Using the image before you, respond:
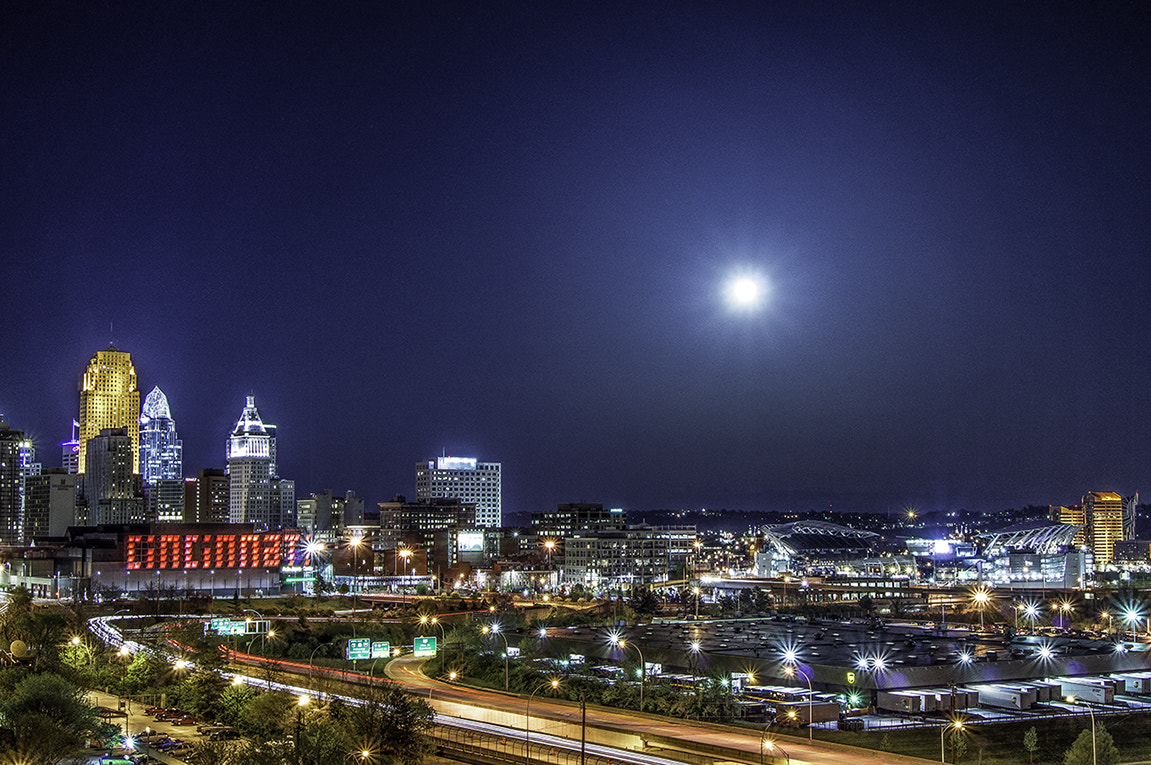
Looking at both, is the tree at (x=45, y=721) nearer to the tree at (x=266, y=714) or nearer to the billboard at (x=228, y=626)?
the tree at (x=266, y=714)

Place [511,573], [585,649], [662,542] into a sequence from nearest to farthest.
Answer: [585,649], [511,573], [662,542]

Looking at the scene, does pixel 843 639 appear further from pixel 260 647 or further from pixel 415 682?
pixel 260 647

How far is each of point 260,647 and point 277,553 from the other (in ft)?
145

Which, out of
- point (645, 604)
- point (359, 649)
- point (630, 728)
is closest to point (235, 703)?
point (359, 649)

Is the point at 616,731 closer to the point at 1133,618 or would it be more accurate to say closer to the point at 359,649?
the point at 359,649

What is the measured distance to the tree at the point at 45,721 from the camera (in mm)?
31297

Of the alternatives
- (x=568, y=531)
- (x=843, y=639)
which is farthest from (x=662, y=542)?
(x=843, y=639)

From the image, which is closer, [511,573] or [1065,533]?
[511,573]

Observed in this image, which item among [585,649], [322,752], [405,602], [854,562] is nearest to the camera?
[322,752]

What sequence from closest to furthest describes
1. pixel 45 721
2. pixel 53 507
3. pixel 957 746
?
pixel 45 721, pixel 957 746, pixel 53 507

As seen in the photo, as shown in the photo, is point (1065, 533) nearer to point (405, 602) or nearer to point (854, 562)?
point (854, 562)

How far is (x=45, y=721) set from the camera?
3256 cm

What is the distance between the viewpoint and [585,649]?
62500mm

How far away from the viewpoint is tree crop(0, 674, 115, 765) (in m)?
31.3
